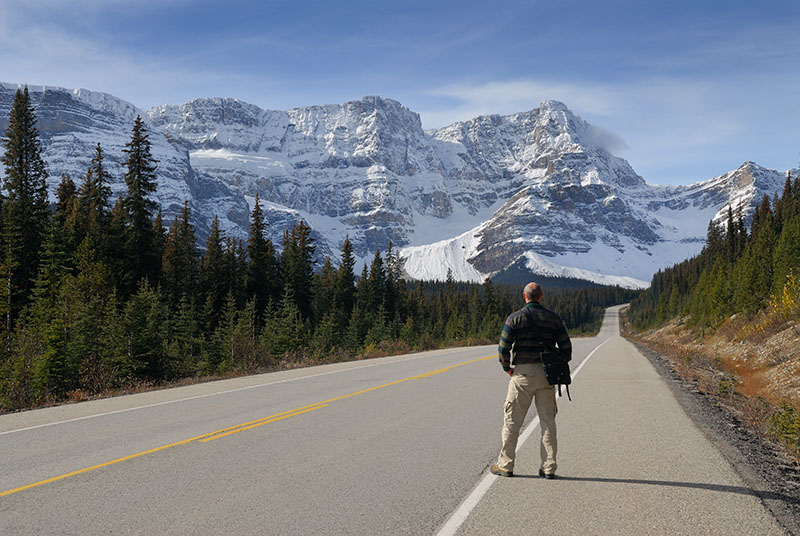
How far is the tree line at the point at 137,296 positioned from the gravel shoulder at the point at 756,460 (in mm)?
12291

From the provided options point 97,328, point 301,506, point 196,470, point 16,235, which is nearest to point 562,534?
point 301,506

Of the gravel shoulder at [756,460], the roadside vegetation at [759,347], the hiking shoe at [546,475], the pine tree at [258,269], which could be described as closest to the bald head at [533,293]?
the hiking shoe at [546,475]

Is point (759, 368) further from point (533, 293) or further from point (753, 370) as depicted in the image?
point (533, 293)

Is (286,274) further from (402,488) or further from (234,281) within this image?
(402,488)

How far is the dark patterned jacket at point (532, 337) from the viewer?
6.69 meters

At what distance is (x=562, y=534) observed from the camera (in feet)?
15.2

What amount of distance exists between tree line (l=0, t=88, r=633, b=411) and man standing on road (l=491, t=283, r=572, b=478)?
32.1 ft

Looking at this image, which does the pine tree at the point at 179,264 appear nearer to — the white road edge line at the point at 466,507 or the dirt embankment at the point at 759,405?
the dirt embankment at the point at 759,405

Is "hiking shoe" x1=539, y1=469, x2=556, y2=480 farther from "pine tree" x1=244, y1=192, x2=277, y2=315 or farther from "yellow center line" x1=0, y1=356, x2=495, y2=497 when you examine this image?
"pine tree" x1=244, y1=192, x2=277, y2=315

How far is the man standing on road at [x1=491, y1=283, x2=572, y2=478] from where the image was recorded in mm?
6422

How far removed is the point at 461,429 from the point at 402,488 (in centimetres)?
323

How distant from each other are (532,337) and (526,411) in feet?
2.83

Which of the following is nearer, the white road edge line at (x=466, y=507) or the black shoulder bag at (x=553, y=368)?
the white road edge line at (x=466, y=507)

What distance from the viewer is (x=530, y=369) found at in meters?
6.65
